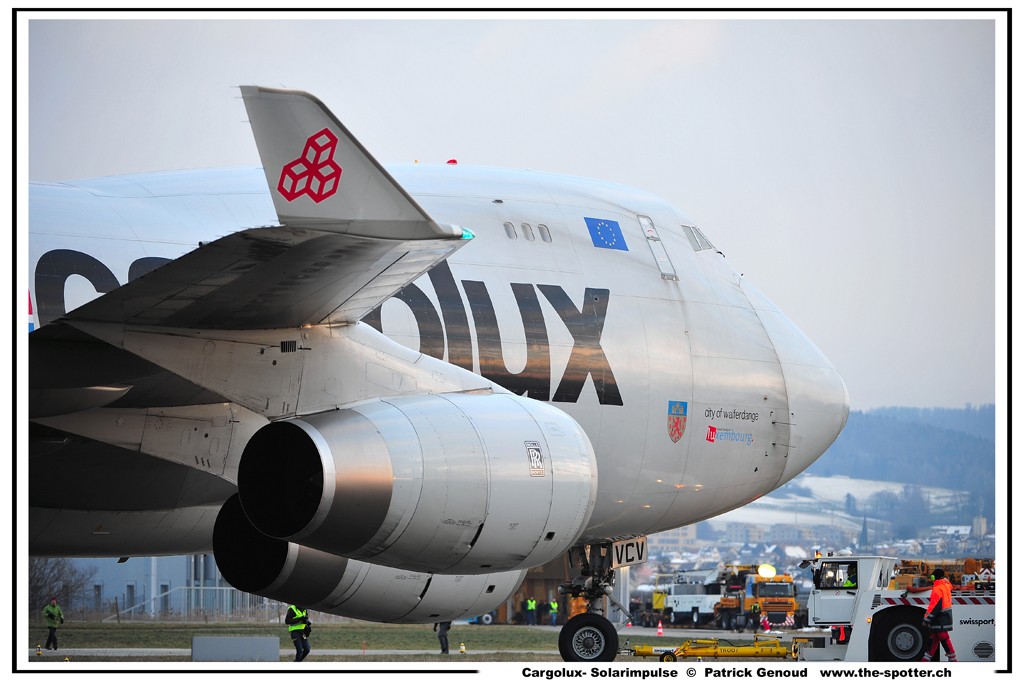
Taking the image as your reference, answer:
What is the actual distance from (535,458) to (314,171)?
10.2 ft

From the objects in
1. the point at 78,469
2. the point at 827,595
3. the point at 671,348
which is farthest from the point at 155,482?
the point at 827,595

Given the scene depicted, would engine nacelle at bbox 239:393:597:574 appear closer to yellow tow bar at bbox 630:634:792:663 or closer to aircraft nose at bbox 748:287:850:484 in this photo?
aircraft nose at bbox 748:287:850:484

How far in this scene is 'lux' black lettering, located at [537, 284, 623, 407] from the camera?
37.1 ft

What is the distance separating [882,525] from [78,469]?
164 feet

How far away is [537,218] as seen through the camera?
11.9 metres

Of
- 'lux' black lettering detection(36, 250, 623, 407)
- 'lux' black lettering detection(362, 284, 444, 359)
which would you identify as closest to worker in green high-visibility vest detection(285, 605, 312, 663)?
'lux' black lettering detection(36, 250, 623, 407)

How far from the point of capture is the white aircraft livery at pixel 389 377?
23.7 feet

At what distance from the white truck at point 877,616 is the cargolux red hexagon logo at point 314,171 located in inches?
514

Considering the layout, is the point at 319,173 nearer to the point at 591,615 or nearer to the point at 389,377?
the point at 389,377

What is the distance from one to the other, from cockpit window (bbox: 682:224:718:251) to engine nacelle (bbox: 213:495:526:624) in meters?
4.02

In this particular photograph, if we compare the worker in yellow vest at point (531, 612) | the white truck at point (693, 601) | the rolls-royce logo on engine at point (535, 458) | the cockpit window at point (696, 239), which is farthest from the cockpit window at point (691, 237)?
the worker in yellow vest at point (531, 612)

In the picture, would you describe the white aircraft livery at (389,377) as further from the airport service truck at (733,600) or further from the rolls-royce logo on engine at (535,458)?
the airport service truck at (733,600)

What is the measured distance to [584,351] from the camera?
1145 centimetres
